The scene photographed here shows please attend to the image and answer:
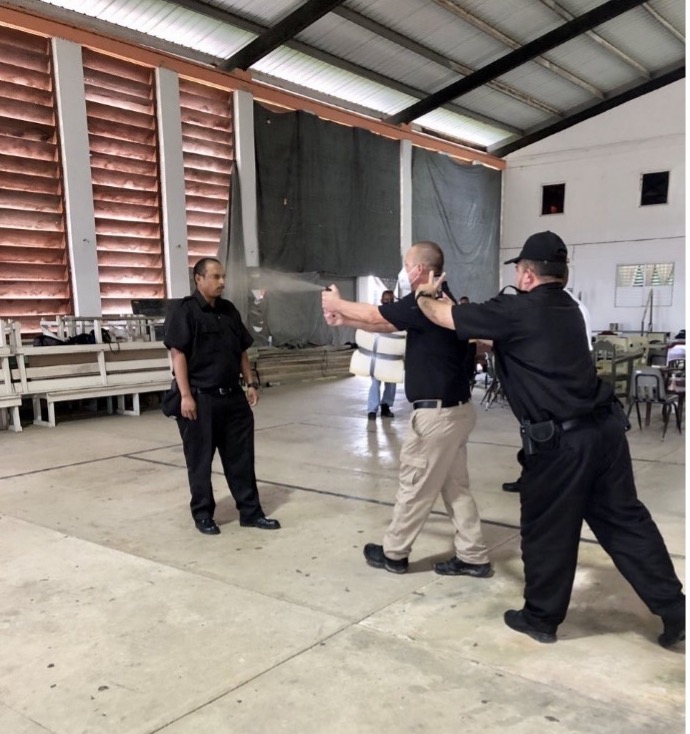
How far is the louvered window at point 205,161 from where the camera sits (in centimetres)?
1069

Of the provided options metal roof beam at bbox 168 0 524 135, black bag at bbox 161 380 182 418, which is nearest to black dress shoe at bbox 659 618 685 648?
black bag at bbox 161 380 182 418

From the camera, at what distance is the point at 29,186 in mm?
8711

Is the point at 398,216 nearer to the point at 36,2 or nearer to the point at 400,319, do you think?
the point at 36,2

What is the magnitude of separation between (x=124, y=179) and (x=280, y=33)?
3.54 metres

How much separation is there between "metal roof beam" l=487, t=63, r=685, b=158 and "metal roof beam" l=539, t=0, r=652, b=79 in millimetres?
297

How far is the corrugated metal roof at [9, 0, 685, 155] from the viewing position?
9.94 meters

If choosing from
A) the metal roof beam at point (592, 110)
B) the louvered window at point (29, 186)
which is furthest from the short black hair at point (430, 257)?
the metal roof beam at point (592, 110)

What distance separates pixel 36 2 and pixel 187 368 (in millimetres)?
7744

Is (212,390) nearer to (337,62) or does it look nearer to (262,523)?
(262,523)

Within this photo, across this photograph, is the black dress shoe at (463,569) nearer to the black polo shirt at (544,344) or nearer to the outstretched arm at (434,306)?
the black polo shirt at (544,344)

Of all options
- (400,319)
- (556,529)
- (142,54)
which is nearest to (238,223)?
(142,54)

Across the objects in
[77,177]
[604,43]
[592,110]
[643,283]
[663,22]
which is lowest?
[643,283]

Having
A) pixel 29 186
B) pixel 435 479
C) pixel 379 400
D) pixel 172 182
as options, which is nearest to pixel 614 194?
pixel 172 182

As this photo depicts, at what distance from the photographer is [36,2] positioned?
8.48 metres
